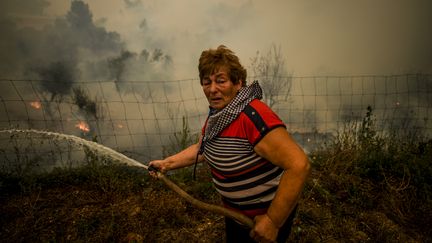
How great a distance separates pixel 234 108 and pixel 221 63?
390 millimetres

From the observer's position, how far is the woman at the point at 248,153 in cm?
147

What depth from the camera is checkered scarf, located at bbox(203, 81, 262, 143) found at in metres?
1.69

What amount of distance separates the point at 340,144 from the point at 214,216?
9.14ft

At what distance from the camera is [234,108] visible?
169 cm

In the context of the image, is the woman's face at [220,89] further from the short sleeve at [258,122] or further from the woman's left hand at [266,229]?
the woman's left hand at [266,229]

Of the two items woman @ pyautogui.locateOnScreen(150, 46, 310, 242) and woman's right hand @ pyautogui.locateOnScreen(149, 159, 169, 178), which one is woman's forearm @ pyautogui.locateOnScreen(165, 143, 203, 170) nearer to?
woman's right hand @ pyautogui.locateOnScreen(149, 159, 169, 178)

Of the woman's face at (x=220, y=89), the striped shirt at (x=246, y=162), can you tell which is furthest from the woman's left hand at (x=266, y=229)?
the woman's face at (x=220, y=89)

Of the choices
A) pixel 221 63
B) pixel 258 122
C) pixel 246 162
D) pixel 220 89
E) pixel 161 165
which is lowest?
pixel 161 165

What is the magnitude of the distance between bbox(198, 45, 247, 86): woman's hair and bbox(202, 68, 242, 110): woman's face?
0.03 m

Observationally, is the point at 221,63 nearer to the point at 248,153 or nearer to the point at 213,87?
the point at 213,87

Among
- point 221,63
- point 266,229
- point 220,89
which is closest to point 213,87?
point 220,89

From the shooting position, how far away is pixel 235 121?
1687 millimetres

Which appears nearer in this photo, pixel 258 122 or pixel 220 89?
pixel 258 122

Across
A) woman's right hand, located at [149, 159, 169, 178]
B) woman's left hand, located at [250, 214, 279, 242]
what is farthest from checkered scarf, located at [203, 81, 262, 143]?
woman's right hand, located at [149, 159, 169, 178]
